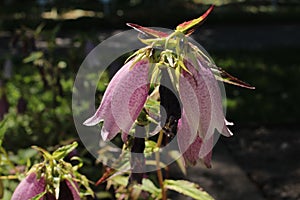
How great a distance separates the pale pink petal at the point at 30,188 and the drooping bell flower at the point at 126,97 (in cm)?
29

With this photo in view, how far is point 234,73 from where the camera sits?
5.78 meters

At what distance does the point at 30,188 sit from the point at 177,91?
1.40 feet

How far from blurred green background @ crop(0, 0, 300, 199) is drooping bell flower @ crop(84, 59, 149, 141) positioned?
73 cm

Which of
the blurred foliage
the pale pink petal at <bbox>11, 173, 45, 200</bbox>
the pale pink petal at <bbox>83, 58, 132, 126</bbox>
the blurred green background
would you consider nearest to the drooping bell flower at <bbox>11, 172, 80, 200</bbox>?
the pale pink petal at <bbox>11, 173, 45, 200</bbox>

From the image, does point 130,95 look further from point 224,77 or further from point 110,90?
point 224,77

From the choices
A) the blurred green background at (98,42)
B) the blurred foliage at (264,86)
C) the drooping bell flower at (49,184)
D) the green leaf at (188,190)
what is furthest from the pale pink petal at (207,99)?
the blurred foliage at (264,86)

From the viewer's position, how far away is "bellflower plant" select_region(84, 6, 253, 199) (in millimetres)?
898

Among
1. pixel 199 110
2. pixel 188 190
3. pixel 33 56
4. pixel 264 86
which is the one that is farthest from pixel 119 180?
pixel 264 86

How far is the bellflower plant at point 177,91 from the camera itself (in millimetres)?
898

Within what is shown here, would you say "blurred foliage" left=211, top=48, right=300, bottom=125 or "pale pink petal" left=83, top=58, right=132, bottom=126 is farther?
"blurred foliage" left=211, top=48, right=300, bottom=125

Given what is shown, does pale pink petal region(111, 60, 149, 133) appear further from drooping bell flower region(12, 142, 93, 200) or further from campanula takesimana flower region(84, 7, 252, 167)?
drooping bell flower region(12, 142, 93, 200)

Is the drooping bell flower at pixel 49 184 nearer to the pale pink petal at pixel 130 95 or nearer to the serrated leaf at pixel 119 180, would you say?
the pale pink petal at pixel 130 95

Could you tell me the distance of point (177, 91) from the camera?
0.92 metres

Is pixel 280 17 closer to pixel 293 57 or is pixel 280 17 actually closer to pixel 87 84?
pixel 293 57
